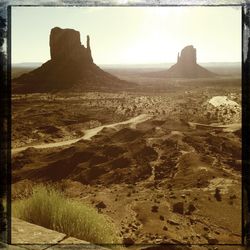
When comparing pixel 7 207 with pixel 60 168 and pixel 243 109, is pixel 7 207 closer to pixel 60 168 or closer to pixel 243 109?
pixel 60 168

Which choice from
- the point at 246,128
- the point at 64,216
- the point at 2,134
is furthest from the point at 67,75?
the point at 246,128

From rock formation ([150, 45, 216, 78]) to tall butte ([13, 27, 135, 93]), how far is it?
17.8 inches

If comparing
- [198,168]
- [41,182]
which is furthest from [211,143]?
[41,182]

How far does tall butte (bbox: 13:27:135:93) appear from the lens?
4.84 metres

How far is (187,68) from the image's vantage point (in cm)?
468

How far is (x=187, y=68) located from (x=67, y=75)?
4.42 ft

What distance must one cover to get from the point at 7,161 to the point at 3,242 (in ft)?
2.57

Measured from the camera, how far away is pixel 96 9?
4.62 metres

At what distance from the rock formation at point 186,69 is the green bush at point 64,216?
1643mm

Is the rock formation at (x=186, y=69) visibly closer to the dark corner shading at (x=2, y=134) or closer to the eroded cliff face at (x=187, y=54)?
the eroded cliff face at (x=187, y=54)

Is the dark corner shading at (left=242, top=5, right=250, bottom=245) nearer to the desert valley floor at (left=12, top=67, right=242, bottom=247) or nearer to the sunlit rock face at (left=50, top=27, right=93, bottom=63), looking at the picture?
the desert valley floor at (left=12, top=67, right=242, bottom=247)

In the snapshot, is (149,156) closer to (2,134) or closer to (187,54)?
(187,54)

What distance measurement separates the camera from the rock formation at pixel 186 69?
4.66 m

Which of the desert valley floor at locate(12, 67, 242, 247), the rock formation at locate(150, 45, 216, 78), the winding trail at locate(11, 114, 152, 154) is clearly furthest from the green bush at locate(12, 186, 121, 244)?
the rock formation at locate(150, 45, 216, 78)
